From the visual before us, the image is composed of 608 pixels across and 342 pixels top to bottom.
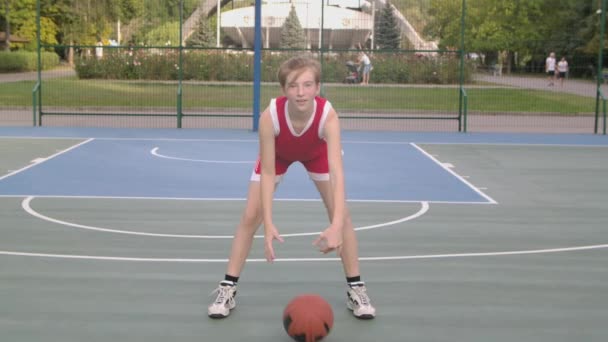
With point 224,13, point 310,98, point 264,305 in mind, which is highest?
point 224,13

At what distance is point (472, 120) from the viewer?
19531mm

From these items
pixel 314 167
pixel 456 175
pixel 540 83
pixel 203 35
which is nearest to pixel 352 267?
pixel 314 167

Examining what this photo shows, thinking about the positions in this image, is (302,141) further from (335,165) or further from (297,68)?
(297,68)

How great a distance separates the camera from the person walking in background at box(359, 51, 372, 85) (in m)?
17.6

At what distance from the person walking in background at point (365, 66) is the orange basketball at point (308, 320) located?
1352 cm

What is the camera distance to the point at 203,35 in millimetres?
17344

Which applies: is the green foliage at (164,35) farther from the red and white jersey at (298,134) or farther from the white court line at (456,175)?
the red and white jersey at (298,134)

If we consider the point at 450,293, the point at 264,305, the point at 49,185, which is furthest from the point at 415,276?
the point at 49,185

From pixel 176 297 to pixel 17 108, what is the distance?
16.2m

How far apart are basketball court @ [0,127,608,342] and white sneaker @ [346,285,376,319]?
0.23ft

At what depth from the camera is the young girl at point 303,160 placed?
4.29 metres

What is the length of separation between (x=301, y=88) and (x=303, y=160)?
600 mm

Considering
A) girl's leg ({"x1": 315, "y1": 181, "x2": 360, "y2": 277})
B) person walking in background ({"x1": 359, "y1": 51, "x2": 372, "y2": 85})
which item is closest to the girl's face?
girl's leg ({"x1": 315, "y1": 181, "x2": 360, "y2": 277})

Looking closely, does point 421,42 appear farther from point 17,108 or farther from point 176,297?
point 176,297
